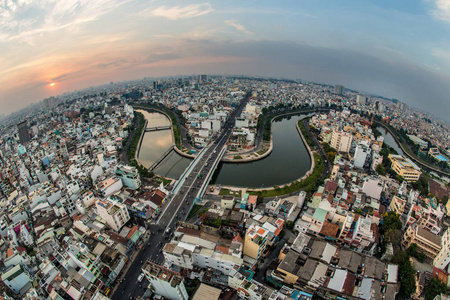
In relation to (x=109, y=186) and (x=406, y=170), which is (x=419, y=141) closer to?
(x=406, y=170)

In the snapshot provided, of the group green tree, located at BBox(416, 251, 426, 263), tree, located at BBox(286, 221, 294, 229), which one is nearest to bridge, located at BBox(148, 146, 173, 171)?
tree, located at BBox(286, 221, 294, 229)

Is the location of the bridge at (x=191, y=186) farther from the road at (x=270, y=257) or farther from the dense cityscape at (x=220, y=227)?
the road at (x=270, y=257)

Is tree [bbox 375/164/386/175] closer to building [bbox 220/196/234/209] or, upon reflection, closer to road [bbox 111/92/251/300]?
building [bbox 220/196/234/209]

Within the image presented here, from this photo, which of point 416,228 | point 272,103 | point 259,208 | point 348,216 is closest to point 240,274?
point 259,208

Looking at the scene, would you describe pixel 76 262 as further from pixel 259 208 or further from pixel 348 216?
pixel 348 216

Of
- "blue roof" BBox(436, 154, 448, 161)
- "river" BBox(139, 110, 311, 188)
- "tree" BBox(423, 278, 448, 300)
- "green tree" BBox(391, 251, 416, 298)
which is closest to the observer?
"tree" BBox(423, 278, 448, 300)

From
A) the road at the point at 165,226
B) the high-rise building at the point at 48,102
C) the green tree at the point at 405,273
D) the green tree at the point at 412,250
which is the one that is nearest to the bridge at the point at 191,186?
the road at the point at 165,226

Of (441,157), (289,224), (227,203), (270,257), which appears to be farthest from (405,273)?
(441,157)
